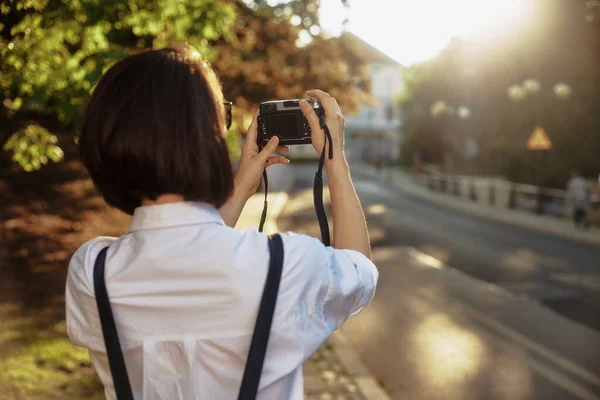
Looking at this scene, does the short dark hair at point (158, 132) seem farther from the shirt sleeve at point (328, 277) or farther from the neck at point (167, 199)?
the shirt sleeve at point (328, 277)

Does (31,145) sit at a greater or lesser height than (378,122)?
greater

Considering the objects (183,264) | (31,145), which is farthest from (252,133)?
(31,145)

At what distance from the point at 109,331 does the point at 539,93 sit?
1200 inches

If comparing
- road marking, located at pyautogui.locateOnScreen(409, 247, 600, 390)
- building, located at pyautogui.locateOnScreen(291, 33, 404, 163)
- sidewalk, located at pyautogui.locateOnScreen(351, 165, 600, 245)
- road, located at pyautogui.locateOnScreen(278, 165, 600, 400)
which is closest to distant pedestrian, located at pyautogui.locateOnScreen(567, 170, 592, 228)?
sidewalk, located at pyautogui.locateOnScreen(351, 165, 600, 245)

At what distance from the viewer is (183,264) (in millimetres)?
1346

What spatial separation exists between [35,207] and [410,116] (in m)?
42.5

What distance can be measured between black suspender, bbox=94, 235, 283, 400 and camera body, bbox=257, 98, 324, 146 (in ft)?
1.54

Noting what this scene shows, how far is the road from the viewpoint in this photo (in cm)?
620

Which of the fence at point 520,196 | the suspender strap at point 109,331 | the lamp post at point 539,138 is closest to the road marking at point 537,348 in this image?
the suspender strap at point 109,331

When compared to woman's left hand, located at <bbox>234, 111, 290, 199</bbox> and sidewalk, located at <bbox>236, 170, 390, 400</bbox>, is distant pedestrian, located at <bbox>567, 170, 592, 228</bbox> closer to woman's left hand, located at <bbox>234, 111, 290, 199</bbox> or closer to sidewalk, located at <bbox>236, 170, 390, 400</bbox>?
sidewalk, located at <bbox>236, 170, 390, 400</bbox>

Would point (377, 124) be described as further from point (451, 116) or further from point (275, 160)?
point (275, 160)

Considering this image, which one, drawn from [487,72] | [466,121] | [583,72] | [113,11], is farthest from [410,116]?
[113,11]

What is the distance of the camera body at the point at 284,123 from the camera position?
69.6 inches

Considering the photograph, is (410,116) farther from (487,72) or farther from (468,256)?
(468,256)
